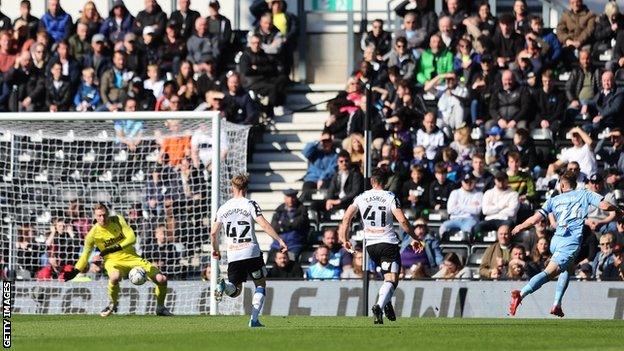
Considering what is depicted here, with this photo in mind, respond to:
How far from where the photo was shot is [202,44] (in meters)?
29.6

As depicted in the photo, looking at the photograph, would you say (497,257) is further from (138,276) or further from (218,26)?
(218,26)

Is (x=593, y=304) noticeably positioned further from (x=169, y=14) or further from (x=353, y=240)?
(x=169, y=14)

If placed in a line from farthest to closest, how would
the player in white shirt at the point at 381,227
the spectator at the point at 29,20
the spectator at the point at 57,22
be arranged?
the spectator at the point at 29,20, the spectator at the point at 57,22, the player in white shirt at the point at 381,227

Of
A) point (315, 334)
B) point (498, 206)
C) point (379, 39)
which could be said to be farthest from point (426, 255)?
point (315, 334)

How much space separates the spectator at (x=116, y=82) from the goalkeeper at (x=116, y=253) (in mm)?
5921

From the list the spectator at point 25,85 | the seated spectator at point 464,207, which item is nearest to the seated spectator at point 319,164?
the seated spectator at point 464,207

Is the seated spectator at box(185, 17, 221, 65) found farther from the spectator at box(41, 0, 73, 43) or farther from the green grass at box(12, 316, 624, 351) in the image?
the green grass at box(12, 316, 624, 351)

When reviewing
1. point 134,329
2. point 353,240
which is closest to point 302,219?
point 353,240

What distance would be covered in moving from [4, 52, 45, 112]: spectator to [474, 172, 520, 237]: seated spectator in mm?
8834

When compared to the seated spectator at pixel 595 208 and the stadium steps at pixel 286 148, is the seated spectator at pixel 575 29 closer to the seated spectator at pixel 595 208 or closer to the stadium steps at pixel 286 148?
the seated spectator at pixel 595 208

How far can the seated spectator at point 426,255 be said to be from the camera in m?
25.0

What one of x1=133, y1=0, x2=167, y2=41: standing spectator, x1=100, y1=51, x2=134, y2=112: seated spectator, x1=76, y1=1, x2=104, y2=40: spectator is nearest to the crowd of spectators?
x1=133, y1=0, x2=167, y2=41: standing spectator

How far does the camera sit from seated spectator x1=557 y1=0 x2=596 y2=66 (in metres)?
27.6

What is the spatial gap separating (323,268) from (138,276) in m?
3.30
